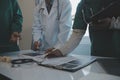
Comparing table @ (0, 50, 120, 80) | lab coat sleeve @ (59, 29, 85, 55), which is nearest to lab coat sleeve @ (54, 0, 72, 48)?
lab coat sleeve @ (59, 29, 85, 55)

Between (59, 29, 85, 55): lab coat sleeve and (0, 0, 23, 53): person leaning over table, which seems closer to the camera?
(59, 29, 85, 55): lab coat sleeve

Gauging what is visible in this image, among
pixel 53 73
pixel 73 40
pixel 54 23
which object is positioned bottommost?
pixel 53 73

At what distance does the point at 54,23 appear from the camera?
1587 millimetres

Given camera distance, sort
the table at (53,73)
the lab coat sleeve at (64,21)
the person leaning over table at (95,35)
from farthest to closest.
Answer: the lab coat sleeve at (64,21)
the person leaning over table at (95,35)
the table at (53,73)

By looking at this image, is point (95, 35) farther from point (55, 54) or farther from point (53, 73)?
point (53, 73)

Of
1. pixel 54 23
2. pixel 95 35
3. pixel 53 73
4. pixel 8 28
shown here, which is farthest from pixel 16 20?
pixel 53 73

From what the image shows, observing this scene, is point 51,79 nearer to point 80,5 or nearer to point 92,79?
point 92,79

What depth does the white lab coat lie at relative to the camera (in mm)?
1528

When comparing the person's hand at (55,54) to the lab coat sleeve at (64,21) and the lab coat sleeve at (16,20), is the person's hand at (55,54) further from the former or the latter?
the lab coat sleeve at (16,20)

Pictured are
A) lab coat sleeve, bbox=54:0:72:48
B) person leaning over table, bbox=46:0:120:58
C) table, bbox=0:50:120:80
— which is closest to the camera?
table, bbox=0:50:120:80

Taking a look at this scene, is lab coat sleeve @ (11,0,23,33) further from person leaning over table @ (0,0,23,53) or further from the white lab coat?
the white lab coat

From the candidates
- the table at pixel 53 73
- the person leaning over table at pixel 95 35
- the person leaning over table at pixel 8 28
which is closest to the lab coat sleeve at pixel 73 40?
the person leaning over table at pixel 95 35

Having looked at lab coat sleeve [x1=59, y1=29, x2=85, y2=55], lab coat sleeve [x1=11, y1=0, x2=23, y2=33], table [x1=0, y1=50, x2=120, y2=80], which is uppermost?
lab coat sleeve [x1=11, y1=0, x2=23, y2=33]

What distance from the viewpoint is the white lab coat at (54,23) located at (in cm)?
153
